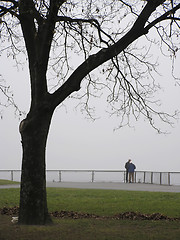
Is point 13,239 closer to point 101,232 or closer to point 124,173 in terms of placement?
point 101,232

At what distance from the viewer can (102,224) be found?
11.2 meters

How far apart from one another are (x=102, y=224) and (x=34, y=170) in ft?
7.65

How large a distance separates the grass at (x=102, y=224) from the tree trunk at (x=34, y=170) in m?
0.43

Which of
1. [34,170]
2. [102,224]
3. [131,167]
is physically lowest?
[102,224]

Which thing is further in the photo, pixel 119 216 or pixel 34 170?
pixel 119 216

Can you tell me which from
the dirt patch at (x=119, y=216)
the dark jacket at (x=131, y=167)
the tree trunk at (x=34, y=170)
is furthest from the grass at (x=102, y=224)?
the dark jacket at (x=131, y=167)

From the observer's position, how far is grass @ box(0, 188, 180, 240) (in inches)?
373

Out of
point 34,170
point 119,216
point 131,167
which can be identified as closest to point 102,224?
point 119,216

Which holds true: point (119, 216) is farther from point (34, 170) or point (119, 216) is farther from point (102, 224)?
point (34, 170)

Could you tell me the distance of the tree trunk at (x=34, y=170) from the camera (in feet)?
35.0

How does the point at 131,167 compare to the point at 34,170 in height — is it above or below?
above

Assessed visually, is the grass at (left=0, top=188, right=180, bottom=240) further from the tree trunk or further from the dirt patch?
the dirt patch

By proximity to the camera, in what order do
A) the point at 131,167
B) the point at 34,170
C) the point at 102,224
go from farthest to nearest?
the point at 131,167, the point at 102,224, the point at 34,170

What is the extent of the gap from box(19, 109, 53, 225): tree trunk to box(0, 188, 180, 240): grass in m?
0.43
